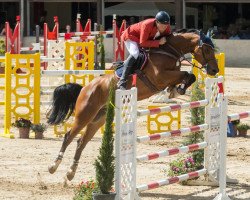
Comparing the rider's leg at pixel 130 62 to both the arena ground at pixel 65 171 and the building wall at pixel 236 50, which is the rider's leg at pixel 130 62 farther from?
the building wall at pixel 236 50

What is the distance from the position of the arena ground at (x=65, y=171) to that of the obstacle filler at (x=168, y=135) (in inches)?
12.9

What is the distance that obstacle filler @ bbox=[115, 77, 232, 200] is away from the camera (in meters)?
9.34

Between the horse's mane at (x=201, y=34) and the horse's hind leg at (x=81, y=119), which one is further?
the horse's mane at (x=201, y=34)

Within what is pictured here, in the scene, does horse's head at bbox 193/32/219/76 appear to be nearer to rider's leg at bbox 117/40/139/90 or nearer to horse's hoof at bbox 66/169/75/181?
rider's leg at bbox 117/40/139/90

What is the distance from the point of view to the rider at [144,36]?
42.1 ft

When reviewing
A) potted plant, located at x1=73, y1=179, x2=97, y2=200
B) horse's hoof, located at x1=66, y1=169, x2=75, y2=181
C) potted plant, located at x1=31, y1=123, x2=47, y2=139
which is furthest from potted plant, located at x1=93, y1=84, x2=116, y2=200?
potted plant, located at x1=31, y1=123, x2=47, y2=139

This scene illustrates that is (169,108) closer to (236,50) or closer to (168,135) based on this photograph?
(168,135)

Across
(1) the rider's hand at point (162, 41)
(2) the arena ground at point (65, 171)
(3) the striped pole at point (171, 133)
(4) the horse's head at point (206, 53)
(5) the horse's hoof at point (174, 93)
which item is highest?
(1) the rider's hand at point (162, 41)

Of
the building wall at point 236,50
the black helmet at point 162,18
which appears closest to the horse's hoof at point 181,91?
the black helmet at point 162,18

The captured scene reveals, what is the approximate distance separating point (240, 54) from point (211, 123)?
70.3ft

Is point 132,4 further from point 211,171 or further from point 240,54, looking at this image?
point 211,171

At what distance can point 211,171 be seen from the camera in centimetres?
1140

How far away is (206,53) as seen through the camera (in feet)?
42.8

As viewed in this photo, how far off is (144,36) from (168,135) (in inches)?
103
